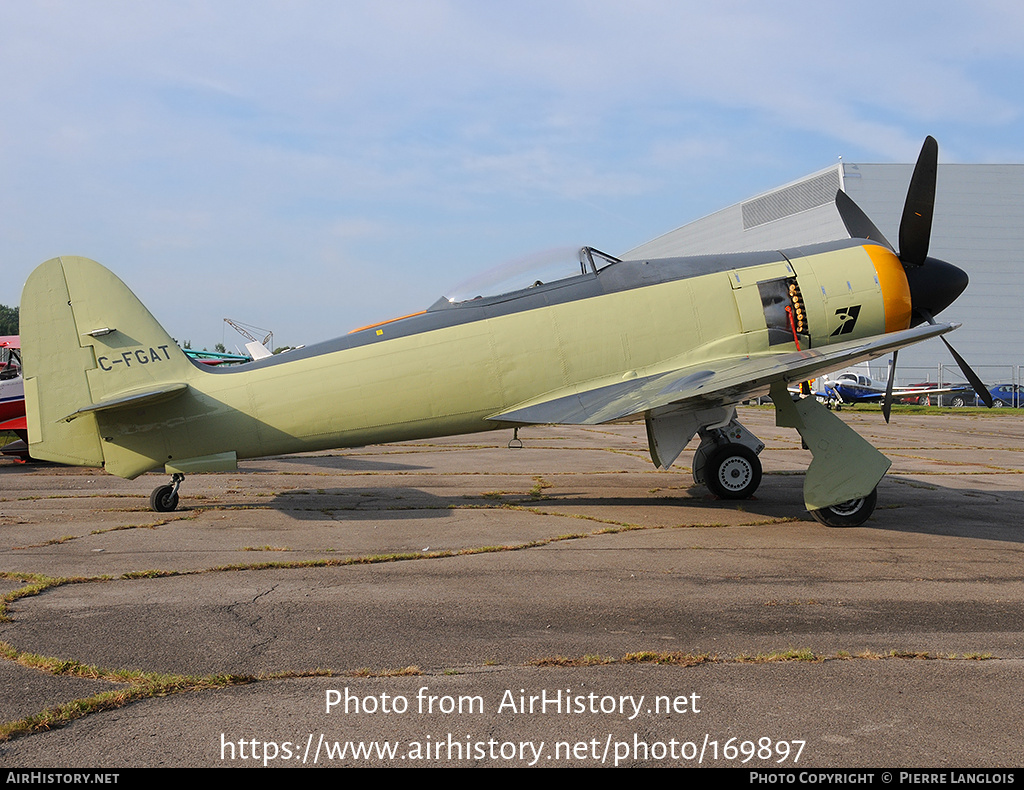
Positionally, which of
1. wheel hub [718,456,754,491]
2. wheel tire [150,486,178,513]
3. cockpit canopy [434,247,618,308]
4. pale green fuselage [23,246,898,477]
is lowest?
wheel hub [718,456,754,491]

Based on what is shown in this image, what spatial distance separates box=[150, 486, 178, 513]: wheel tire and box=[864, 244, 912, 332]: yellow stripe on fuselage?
8946 millimetres

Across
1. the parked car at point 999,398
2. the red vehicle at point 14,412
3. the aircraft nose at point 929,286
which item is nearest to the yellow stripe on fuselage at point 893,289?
the aircraft nose at point 929,286

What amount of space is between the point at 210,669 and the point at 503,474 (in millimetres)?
9224

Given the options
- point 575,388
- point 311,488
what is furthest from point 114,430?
point 575,388

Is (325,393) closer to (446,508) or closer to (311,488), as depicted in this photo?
(446,508)

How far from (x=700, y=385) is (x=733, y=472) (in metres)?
2.52

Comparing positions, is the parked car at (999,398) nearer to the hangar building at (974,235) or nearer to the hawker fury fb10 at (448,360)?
the hangar building at (974,235)

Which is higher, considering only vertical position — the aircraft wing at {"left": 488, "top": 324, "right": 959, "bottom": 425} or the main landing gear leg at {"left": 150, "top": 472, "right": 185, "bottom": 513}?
the aircraft wing at {"left": 488, "top": 324, "right": 959, "bottom": 425}

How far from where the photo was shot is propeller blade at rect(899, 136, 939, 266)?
8.98 meters

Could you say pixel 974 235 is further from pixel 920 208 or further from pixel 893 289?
pixel 893 289

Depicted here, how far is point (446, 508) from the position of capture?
9.59 meters

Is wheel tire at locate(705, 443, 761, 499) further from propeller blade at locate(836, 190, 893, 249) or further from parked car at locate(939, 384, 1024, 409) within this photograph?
parked car at locate(939, 384, 1024, 409)

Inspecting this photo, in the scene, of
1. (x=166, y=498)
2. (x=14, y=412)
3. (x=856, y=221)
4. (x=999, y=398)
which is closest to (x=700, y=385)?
(x=856, y=221)

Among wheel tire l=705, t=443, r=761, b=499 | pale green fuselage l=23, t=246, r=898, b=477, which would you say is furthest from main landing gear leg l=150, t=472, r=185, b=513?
wheel tire l=705, t=443, r=761, b=499
